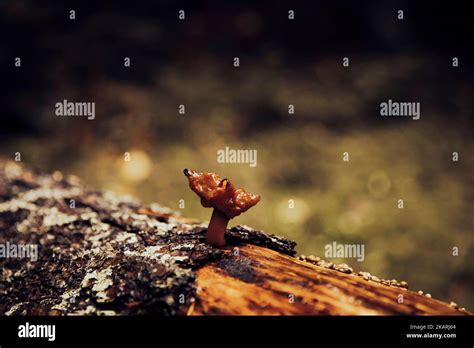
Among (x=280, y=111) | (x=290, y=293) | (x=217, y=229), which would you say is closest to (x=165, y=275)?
(x=217, y=229)

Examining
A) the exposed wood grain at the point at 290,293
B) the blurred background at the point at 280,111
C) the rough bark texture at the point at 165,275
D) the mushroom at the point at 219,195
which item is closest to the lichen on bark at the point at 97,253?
the rough bark texture at the point at 165,275

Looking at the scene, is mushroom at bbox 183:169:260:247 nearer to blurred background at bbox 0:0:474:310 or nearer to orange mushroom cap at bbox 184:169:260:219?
orange mushroom cap at bbox 184:169:260:219

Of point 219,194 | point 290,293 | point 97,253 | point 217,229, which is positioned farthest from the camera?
point 97,253

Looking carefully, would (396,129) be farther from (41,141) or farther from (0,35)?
(0,35)

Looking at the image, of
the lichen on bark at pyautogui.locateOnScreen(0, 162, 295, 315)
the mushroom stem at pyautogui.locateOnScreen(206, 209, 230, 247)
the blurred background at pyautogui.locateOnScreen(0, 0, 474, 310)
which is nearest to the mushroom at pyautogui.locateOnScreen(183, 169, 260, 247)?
the mushroom stem at pyautogui.locateOnScreen(206, 209, 230, 247)

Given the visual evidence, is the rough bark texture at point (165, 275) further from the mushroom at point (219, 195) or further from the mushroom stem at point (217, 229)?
the mushroom at point (219, 195)

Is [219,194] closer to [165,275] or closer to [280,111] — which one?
[165,275]

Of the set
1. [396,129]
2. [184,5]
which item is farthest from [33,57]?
[396,129]
